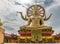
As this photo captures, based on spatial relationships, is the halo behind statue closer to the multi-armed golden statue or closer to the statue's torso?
the multi-armed golden statue

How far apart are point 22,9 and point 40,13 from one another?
1.08 metres

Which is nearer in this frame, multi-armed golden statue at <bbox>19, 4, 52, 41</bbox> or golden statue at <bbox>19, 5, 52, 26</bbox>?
multi-armed golden statue at <bbox>19, 4, 52, 41</bbox>

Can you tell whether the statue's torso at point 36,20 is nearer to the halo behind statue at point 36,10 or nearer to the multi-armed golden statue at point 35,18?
the multi-armed golden statue at point 35,18

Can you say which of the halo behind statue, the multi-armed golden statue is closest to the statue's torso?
the multi-armed golden statue

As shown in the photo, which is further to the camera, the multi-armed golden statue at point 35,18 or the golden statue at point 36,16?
the golden statue at point 36,16

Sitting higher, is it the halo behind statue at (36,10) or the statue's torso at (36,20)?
the halo behind statue at (36,10)

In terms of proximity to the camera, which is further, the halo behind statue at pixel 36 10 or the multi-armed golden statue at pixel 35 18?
the halo behind statue at pixel 36 10

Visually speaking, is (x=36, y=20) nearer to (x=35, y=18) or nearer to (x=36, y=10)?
(x=35, y=18)

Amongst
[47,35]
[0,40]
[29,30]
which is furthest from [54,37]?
[0,40]

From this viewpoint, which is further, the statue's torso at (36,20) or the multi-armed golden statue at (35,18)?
the statue's torso at (36,20)

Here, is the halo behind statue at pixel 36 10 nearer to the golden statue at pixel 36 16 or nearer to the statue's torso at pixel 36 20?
the golden statue at pixel 36 16

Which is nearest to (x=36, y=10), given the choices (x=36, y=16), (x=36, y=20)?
(x=36, y=16)

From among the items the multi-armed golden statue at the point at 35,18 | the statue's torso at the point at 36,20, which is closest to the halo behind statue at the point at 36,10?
the multi-armed golden statue at the point at 35,18

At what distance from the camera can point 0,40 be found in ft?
27.6
